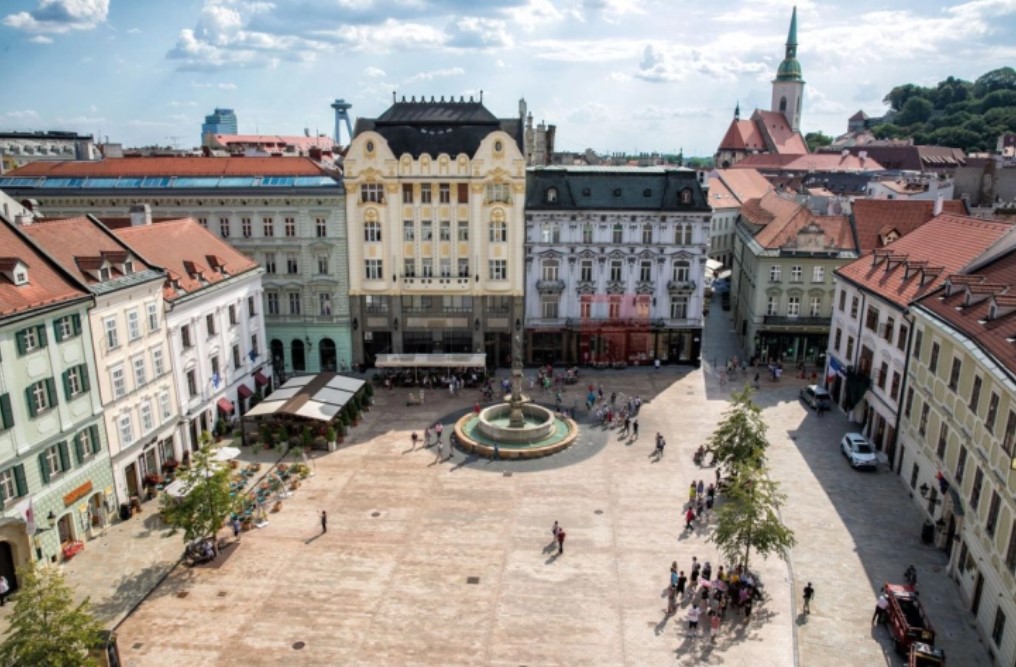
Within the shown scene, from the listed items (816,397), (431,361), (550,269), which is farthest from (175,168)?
(816,397)

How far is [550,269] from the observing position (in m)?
63.6

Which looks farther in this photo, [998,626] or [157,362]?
[157,362]

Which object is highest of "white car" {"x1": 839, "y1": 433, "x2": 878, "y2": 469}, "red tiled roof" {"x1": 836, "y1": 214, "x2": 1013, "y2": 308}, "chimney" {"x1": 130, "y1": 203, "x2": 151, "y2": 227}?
"chimney" {"x1": 130, "y1": 203, "x2": 151, "y2": 227}

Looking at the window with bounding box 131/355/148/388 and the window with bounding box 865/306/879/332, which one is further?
the window with bounding box 865/306/879/332

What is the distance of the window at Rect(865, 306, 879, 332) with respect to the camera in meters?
48.6

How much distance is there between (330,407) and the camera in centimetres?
4891

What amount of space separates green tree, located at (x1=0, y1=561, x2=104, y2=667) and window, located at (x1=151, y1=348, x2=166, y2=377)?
67.4 feet

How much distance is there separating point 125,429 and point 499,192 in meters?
33.7

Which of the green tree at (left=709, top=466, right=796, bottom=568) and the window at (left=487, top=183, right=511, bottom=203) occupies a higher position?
the window at (left=487, top=183, right=511, bottom=203)

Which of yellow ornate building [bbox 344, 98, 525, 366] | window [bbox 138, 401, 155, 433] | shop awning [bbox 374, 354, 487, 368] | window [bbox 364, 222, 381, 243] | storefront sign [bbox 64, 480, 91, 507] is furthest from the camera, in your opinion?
A: window [bbox 364, 222, 381, 243]

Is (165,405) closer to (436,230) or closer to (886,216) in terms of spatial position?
(436,230)

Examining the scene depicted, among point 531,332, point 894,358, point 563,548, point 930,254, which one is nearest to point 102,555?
point 563,548

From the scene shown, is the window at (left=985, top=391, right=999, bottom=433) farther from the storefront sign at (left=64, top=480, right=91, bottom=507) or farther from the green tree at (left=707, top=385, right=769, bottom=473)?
the storefront sign at (left=64, top=480, right=91, bottom=507)

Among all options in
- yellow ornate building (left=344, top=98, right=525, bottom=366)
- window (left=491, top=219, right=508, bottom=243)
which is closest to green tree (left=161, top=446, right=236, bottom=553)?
yellow ornate building (left=344, top=98, right=525, bottom=366)
